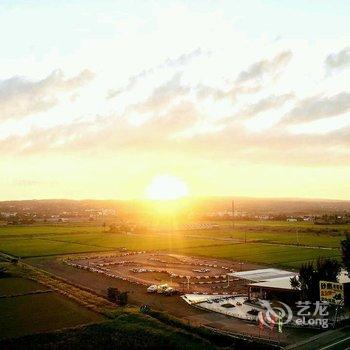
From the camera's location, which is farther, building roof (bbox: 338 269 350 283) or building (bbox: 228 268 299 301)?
building roof (bbox: 338 269 350 283)

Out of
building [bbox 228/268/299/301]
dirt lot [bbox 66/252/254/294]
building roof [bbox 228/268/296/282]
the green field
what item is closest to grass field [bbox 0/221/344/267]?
the green field

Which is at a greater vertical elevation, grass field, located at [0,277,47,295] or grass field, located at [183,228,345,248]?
grass field, located at [183,228,345,248]

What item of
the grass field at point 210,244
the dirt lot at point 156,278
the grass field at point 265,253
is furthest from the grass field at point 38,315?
the grass field at point 210,244

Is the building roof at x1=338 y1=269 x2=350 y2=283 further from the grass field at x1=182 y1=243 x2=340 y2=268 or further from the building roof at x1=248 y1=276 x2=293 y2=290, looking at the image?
the grass field at x1=182 y1=243 x2=340 y2=268

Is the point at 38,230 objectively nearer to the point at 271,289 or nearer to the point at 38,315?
the point at 38,315

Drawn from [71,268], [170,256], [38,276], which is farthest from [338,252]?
[38,276]

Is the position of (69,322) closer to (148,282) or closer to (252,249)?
(148,282)

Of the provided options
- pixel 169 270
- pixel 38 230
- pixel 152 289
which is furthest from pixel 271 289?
pixel 38 230

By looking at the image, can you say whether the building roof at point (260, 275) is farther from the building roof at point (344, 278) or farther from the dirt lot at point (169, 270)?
the building roof at point (344, 278)
